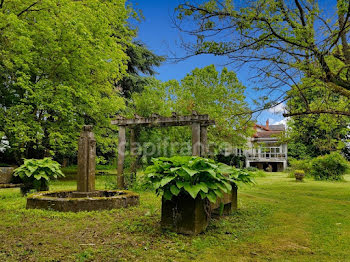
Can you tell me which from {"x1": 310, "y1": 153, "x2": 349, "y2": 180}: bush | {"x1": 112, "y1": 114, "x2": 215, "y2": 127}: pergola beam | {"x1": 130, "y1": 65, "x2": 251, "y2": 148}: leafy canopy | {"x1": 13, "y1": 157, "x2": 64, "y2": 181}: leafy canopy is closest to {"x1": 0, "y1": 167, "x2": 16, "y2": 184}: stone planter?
{"x1": 13, "y1": 157, "x2": 64, "y2": 181}: leafy canopy

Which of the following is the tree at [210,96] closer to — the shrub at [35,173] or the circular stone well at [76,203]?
the shrub at [35,173]

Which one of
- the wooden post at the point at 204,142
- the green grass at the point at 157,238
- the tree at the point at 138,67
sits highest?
the tree at the point at 138,67

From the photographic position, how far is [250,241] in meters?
4.00

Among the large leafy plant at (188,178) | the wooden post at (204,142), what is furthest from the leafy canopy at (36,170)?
the large leafy plant at (188,178)

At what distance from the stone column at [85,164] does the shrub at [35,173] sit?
2.10m

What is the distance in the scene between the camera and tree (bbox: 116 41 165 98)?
72.7 feet

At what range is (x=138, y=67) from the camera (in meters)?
23.7

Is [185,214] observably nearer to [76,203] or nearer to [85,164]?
[76,203]

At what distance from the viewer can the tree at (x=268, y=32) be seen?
6.71 metres

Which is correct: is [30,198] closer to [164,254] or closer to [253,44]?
[164,254]

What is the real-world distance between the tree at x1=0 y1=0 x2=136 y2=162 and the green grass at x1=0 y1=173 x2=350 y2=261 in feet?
22.8

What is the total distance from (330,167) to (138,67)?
650 inches

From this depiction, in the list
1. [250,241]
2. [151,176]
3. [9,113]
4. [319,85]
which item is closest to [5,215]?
[151,176]

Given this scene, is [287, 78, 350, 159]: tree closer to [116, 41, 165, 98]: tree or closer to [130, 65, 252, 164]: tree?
[130, 65, 252, 164]: tree
